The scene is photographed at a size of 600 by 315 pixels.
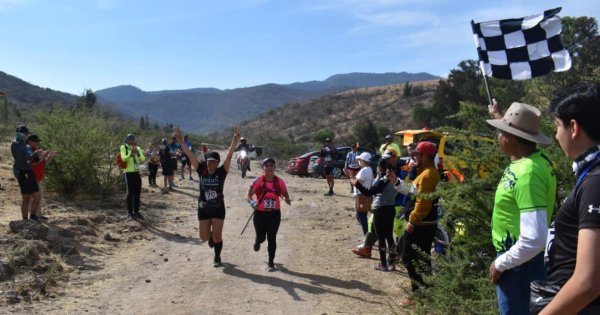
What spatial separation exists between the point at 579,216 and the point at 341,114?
67.8m

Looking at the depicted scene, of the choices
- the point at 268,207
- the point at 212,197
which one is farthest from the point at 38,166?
the point at 268,207

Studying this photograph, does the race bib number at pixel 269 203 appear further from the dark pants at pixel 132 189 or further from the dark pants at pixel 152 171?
the dark pants at pixel 152 171

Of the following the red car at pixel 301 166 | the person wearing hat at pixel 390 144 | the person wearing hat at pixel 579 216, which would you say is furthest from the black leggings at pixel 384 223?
the red car at pixel 301 166

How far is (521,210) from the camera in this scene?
9.45 feet

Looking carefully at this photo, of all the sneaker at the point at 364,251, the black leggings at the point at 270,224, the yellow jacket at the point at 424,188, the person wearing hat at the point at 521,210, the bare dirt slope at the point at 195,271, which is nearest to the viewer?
the person wearing hat at the point at 521,210

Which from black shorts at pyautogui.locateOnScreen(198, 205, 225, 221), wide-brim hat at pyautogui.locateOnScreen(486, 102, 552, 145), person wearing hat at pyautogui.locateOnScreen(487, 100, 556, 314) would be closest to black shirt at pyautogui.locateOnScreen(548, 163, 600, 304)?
person wearing hat at pyautogui.locateOnScreen(487, 100, 556, 314)

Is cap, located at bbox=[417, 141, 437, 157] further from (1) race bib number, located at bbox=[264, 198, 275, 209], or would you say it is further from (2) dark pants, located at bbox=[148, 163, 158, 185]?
(2) dark pants, located at bbox=[148, 163, 158, 185]

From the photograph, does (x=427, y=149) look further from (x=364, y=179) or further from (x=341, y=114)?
(x=341, y=114)

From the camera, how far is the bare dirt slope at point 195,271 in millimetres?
6004

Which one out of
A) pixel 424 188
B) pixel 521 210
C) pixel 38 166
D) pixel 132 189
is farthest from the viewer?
pixel 132 189

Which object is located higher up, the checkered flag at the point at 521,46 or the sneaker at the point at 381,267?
the checkered flag at the point at 521,46

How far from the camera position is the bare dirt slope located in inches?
236

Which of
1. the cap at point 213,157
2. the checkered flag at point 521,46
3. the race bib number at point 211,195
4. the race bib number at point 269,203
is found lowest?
the race bib number at point 269,203

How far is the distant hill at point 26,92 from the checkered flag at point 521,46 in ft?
241
